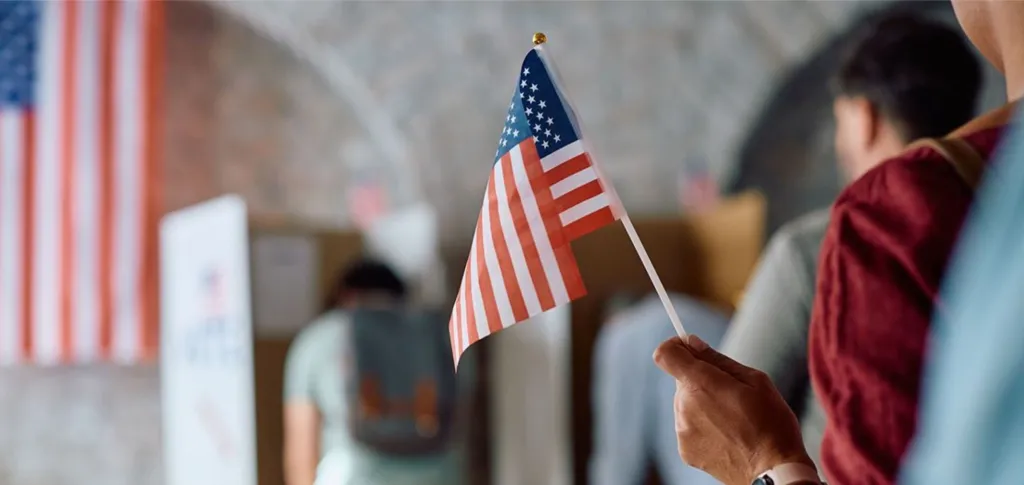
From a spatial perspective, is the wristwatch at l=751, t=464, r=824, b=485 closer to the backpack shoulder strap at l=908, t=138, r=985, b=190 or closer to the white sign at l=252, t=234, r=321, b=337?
the backpack shoulder strap at l=908, t=138, r=985, b=190

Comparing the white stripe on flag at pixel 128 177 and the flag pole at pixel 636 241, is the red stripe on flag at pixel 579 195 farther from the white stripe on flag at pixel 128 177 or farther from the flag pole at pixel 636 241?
the white stripe on flag at pixel 128 177

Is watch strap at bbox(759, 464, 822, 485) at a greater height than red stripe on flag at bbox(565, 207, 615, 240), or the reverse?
red stripe on flag at bbox(565, 207, 615, 240)

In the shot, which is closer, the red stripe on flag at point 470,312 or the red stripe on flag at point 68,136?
the red stripe on flag at point 470,312

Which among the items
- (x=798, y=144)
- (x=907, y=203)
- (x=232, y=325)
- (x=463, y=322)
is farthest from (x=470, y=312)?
(x=798, y=144)

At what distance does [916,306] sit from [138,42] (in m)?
3.25

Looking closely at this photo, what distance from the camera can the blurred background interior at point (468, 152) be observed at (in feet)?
11.4

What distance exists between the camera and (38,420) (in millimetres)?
3652

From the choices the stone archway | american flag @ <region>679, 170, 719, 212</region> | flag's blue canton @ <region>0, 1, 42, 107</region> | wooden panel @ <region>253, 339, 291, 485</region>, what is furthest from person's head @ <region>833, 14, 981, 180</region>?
flag's blue canton @ <region>0, 1, 42, 107</region>

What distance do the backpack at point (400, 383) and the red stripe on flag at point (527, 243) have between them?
2.11 m

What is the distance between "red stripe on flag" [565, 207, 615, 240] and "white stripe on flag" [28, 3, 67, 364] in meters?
2.95

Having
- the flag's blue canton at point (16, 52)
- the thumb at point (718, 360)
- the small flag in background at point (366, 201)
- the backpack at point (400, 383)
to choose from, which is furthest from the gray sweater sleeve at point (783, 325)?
the flag's blue canton at point (16, 52)

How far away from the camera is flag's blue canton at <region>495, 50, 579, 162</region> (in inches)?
37.3

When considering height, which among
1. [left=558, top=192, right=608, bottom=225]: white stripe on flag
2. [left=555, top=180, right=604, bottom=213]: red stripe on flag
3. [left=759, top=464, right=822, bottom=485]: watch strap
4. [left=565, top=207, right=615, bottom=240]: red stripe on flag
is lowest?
[left=759, top=464, right=822, bottom=485]: watch strap

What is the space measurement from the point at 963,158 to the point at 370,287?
257 centimetres
